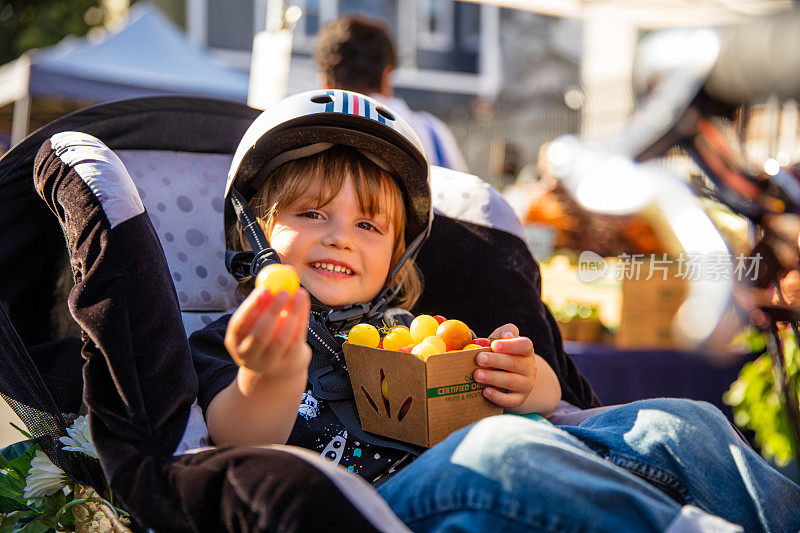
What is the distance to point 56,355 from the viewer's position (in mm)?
1791

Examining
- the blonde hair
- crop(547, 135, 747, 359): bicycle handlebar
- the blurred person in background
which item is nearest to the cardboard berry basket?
the blonde hair

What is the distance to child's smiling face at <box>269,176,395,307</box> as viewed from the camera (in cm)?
185

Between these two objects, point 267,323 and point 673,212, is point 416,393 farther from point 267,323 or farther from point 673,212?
point 673,212

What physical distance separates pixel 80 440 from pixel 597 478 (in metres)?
1.06

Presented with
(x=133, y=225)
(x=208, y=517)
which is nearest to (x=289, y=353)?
(x=208, y=517)

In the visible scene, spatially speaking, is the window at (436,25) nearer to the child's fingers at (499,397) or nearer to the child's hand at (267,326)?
the child's fingers at (499,397)

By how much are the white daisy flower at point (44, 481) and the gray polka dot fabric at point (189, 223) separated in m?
0.56

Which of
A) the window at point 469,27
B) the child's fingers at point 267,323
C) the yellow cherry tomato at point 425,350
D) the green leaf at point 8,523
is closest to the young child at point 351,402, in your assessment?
the child's fingers at point 267,323

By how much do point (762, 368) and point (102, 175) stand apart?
315 centimetres

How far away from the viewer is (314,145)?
6.53 feet

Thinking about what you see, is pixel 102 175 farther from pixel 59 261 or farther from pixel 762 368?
pixel 762 368

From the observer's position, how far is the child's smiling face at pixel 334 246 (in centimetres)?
185

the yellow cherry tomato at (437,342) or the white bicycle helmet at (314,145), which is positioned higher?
the white bicycle helmet at (314,145)

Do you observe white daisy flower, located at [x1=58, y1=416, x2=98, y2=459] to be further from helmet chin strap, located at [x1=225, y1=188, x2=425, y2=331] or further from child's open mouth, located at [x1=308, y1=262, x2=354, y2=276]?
child's open mouth, located at [x1=308, y1=262, x2=354, y2=276]
